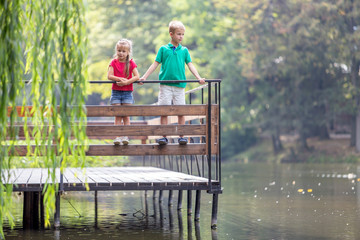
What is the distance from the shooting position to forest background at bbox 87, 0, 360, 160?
141 ft

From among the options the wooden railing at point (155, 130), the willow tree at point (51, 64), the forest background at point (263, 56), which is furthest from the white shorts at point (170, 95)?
the forest background at point (263, 56)

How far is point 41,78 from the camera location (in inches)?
313

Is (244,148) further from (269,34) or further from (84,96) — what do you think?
(84,96)

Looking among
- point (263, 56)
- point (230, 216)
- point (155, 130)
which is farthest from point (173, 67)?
point (263, 56)

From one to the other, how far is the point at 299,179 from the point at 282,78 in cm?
2183

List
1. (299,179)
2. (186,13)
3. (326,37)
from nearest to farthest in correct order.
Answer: (299,179), (326,37), (186,13)

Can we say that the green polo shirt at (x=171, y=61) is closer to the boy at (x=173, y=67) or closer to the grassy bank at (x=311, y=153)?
the boy at (x=173, y=67)

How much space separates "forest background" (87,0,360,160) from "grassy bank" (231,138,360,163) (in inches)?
14.4

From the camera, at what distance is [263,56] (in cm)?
4569

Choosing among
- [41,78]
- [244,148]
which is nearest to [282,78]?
[244,148]

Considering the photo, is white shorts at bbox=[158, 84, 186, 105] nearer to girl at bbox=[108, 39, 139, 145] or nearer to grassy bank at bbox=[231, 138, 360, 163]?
girl at bbox=[108, 39, 139, 145]

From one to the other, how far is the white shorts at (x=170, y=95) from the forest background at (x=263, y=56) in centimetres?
3033

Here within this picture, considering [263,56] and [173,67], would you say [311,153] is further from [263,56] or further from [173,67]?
[173,67]

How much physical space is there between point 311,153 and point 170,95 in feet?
110
